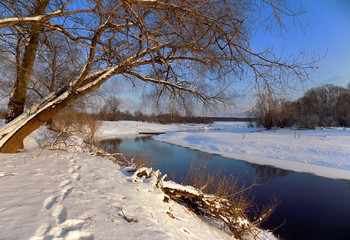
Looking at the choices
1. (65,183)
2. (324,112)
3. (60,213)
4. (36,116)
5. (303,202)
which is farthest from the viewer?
(324,112)

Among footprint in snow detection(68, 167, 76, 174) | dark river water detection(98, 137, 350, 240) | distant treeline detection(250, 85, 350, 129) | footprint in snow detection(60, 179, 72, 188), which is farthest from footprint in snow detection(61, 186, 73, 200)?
distant treeline detection(250, 85, 350, 129)

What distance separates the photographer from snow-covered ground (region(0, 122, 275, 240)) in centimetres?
194

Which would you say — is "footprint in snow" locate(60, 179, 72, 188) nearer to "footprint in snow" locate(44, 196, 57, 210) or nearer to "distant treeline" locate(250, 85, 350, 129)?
"footprint in snow" locate(44, 196, 57, 210)

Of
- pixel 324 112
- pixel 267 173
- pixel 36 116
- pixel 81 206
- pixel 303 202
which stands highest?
pixel 324 112

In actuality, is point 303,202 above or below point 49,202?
below

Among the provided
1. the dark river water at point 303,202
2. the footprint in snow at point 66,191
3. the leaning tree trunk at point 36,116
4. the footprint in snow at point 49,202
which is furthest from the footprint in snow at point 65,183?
the dark river water at point 303,202

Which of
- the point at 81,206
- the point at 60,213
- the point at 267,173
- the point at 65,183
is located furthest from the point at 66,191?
the point at 267,173

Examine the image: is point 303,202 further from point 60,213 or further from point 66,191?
point 60,213

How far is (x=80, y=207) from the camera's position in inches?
95.3

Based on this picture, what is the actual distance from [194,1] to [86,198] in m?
2.68

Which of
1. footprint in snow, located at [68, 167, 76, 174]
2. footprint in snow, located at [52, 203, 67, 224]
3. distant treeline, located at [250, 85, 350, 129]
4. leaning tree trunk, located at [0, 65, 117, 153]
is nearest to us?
footprint in snow, located at [52, 203, 67, 224]

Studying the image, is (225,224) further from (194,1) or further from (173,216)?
(194,1)

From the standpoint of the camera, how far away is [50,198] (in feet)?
8.34

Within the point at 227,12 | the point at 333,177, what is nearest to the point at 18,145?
the point at 227,12
